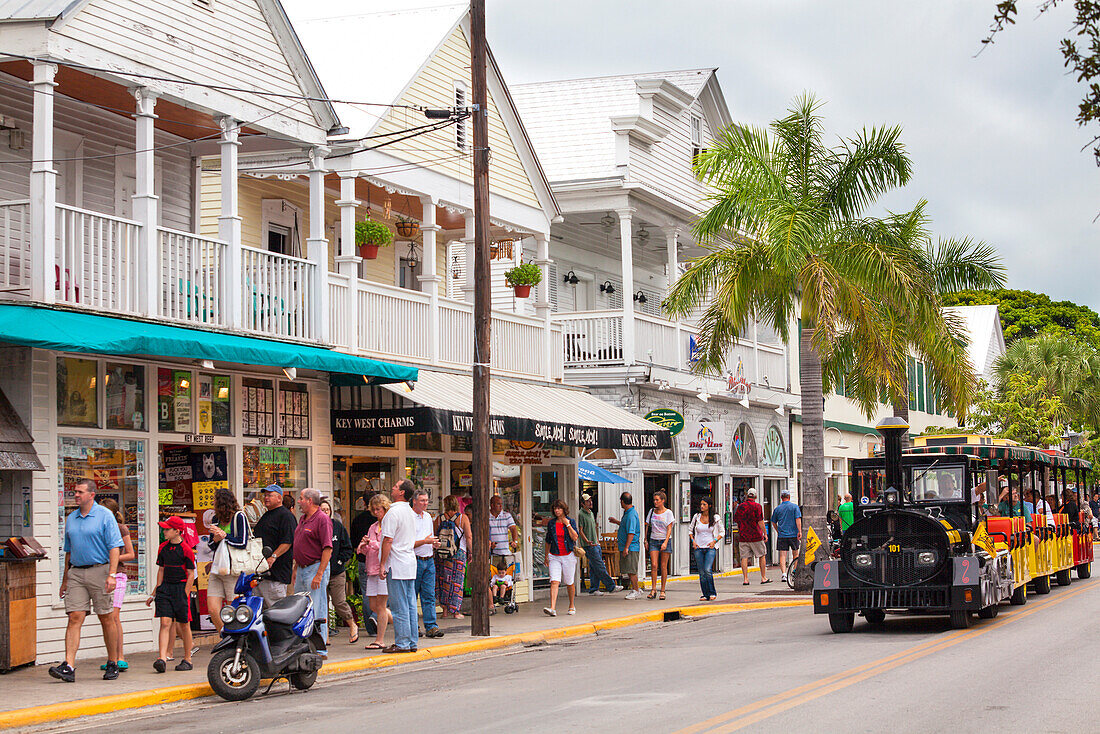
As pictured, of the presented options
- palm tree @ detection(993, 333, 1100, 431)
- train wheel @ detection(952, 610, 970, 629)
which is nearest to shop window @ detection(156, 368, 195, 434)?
train wheel @ detection(952, 610, 970, 629)

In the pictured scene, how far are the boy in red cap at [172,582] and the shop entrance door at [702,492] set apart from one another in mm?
17204

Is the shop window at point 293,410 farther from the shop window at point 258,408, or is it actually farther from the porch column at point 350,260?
the porch column at point 350,260

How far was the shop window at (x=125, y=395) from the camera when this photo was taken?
1500cm

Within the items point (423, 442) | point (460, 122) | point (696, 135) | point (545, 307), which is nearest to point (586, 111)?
point (696, 135)

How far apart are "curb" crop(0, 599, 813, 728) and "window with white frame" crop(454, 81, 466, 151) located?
8.30 m

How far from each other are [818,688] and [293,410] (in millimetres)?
8921

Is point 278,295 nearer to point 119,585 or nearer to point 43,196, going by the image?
point 43,196

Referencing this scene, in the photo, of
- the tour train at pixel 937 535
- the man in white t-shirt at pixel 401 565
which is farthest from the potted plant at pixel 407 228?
the tour train at pixel 937 535

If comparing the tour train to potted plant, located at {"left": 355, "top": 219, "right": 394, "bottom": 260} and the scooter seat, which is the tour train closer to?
the scooter seat

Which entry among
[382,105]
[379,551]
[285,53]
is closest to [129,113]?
[285,53]

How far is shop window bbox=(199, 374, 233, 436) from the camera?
16.4 metres

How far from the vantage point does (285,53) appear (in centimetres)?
1795

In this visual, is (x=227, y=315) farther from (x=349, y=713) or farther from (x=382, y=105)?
(x=349, y=713)

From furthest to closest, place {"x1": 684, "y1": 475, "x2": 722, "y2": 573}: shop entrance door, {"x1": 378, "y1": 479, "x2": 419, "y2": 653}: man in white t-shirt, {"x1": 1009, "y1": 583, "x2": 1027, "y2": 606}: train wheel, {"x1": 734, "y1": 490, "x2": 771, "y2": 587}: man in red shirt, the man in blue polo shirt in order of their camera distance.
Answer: {"x1": 684, "y1": 475, "x2": 722, "y2": 573}: shop entrance door, {"x1": 734, "y1": 490, "x2": 771, "y2": 587}: man in red shirt, {"x1": 1009, "y1": 583, "x2": 1027, "y2": 606}: train wheel, {"x1": 378, "y1": 479, "x2": 419, "y2": 653}: man in white t-shirt, the man in blue polo shirt
